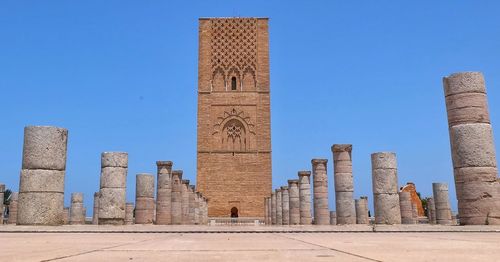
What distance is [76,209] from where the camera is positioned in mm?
20797

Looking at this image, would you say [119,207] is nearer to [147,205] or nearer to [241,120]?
[147,205]

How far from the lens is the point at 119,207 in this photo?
11602 mm

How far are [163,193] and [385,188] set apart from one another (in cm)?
769

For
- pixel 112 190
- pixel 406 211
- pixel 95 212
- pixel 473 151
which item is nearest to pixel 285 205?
pixel 406 211

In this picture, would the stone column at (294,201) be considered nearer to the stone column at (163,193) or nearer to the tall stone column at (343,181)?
the stone column at (163,193)

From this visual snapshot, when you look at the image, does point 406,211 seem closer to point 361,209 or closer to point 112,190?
point 361,209

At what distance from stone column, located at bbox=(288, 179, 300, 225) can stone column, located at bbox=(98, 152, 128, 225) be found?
9.11m

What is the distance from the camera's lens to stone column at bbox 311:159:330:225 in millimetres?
15195

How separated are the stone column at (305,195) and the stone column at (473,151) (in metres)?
9.83

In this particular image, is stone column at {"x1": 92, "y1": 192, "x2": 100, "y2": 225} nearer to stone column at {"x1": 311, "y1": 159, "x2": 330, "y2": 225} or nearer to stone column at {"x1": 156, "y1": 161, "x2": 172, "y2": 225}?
stone column at {"x1": 156, "y1": 161, "x2": 172, "y2": 225}

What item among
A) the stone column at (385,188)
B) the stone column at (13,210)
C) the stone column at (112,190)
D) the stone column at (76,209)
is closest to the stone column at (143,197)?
the stone column at (112,190)

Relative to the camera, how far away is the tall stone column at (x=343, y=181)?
12828 mm
